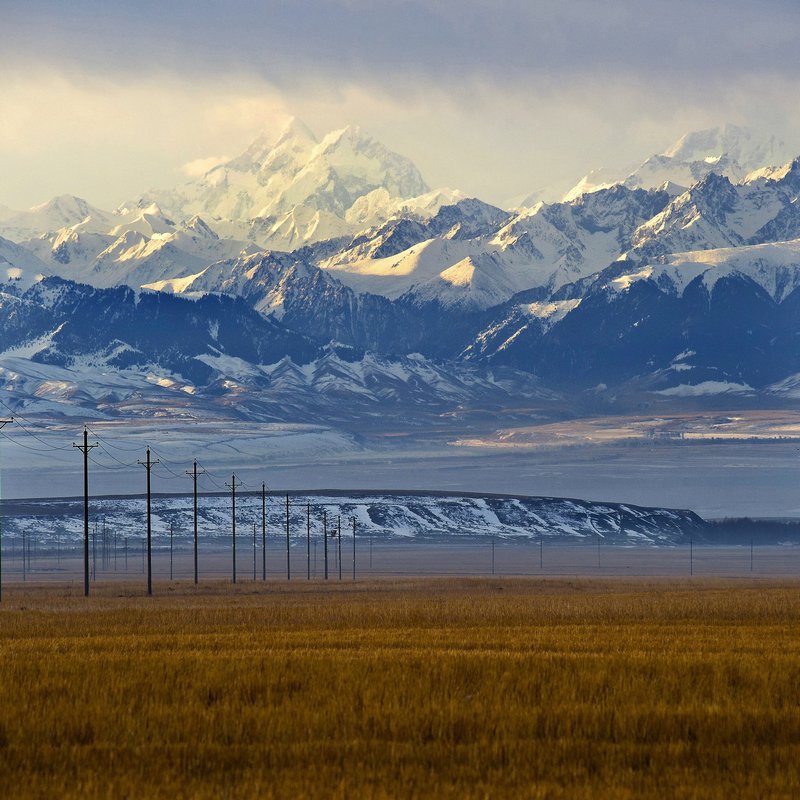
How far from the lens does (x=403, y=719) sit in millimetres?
23375

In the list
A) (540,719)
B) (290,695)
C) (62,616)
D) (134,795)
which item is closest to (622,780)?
(540,719)

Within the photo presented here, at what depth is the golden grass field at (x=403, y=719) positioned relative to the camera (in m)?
19.8

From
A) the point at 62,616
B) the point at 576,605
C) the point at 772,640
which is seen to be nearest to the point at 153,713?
the point at 772,640

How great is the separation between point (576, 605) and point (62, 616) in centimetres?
1991

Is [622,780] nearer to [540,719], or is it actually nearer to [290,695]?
[540,719]

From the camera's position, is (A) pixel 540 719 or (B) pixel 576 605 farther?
(B) pixel 576 605

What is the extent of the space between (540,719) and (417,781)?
4086 millimetres

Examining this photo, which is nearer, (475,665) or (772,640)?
(475,665)

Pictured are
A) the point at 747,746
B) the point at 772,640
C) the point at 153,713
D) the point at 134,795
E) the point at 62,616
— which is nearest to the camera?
the point at 134,795

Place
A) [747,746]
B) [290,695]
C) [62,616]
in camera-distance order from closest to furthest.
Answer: [747,746]
[290,695]
[62,616]

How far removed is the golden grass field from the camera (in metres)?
19.8

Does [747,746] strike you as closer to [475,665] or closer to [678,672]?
[678,672]

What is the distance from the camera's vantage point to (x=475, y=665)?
1145 inches

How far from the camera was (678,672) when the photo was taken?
1107 inches
